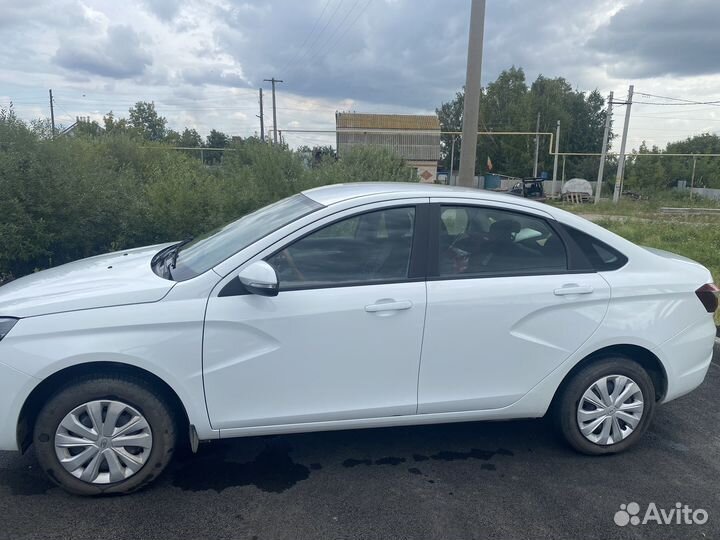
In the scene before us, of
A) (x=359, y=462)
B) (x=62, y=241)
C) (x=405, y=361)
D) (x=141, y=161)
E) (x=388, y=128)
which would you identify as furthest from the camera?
(x=388, y=128)

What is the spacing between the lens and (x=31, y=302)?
2.87m

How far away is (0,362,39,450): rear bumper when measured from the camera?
271 centimetres

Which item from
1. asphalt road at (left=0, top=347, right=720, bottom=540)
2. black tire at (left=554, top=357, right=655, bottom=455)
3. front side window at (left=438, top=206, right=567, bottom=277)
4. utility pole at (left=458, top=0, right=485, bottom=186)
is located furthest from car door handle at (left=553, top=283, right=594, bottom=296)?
utility pole at (left=458, top=0, right=485, bottom=186)

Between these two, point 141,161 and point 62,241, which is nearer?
point 62,241

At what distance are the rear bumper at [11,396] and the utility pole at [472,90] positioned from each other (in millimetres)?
5794

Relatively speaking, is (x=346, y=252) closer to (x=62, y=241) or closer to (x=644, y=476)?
(x=644, y=476)

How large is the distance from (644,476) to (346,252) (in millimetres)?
2290

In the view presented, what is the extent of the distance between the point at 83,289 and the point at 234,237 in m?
0.93

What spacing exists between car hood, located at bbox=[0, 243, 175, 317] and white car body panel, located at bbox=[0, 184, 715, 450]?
13mm

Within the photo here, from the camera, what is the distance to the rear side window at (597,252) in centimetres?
345

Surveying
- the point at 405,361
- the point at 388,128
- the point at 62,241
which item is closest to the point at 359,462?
the point at 405,361

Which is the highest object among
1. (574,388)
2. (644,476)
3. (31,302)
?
(31,302)

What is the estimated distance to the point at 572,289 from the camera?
3312 millimetres

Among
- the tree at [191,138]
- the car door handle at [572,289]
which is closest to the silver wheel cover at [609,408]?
the car door handle at [572,289]
